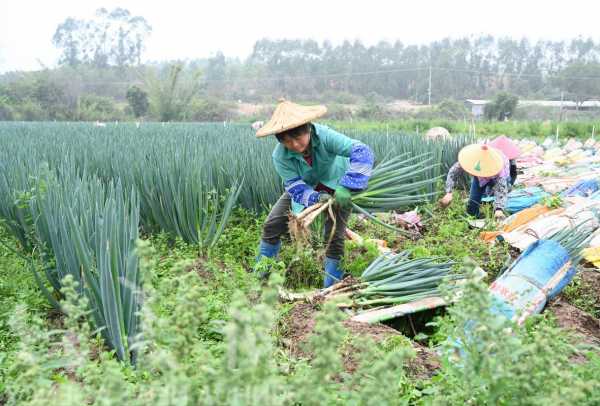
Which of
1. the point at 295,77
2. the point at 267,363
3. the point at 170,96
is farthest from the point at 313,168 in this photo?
the point at 295,77

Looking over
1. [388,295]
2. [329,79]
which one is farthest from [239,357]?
[329,79]

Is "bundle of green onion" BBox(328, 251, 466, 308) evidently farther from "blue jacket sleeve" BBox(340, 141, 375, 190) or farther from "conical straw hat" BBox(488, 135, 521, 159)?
"conical straw hat" BBox(488, 135, 521, 159)

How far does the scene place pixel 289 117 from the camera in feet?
9.41

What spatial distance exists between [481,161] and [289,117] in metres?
2.29

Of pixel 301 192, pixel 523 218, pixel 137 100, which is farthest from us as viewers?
pixel 137 100

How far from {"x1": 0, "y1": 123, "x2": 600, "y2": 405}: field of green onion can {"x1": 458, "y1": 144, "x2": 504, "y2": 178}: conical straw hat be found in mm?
469

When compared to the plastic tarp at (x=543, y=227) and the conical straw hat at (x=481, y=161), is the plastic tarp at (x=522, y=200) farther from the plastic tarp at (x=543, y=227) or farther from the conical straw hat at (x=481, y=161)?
the plastic tarp at (x=543, y=227)

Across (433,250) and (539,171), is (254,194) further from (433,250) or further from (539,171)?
(539,171)

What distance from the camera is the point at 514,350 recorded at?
1.24 m

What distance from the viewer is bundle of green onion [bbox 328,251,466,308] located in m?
2.81

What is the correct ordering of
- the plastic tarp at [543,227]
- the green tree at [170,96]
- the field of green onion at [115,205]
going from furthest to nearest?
the green tree at [170,96] < the plastic tarp at [543,227] < the field of green onion at [115,205]

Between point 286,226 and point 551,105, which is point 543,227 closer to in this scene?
point 286,226

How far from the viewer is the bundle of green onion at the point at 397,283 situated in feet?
9.21

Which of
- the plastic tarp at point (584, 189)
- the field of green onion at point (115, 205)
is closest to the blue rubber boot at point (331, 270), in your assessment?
the field of green onion at point (115, 205)
